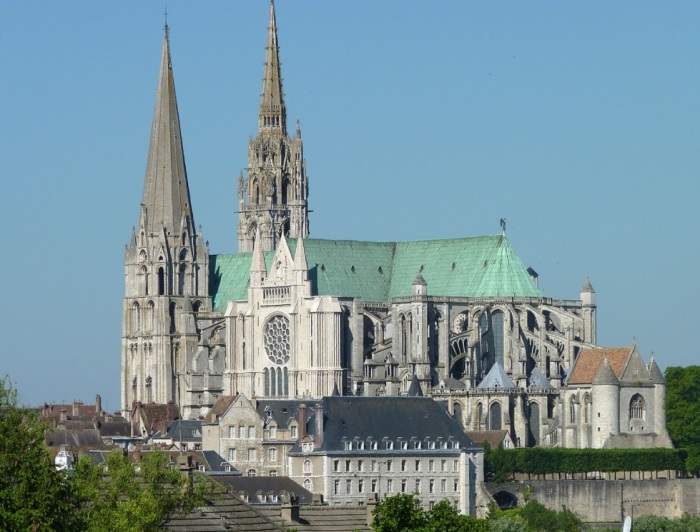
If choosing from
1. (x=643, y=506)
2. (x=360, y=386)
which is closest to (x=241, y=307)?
(x=360, y=386)

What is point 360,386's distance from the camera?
156250 mm

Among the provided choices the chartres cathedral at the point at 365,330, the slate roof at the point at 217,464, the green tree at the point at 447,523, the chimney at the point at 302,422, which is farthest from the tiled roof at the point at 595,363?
the green tree at the point at 447,523

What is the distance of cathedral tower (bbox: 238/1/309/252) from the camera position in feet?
597

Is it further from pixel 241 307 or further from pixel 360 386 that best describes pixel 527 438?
pixel 241 307

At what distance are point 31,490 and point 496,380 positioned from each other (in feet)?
301

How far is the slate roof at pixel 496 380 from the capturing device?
150125 mm

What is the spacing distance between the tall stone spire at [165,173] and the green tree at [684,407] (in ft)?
130

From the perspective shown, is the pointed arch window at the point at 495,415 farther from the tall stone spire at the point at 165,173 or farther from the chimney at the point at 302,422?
the tall stone spire at the point at 165,173

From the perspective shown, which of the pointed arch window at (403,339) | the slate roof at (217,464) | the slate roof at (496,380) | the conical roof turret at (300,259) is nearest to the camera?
the slate roof at (217,464)

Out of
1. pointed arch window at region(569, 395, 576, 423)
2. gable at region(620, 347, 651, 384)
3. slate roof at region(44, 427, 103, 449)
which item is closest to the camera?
slate roof at region(44, 427, 103, 449)

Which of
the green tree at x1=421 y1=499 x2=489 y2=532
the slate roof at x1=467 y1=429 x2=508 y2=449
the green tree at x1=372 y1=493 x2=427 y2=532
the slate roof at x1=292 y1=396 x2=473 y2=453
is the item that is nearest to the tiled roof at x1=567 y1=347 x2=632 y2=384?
the slate roof at x1=467 y1=429 x2=508 y2=449

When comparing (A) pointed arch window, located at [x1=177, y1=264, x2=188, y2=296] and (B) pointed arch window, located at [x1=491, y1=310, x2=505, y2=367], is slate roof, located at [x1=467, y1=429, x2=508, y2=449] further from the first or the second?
(A) pointed arch window, located at [x1=177, y1=264, x2=188, y2=296]

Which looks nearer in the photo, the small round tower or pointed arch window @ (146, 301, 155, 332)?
the small round tower

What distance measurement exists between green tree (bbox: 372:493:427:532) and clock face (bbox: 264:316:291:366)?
260 ft
